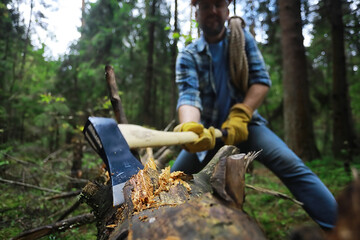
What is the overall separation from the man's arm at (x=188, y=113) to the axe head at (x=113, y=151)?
1.06m

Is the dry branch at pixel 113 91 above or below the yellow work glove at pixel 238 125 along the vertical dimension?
above

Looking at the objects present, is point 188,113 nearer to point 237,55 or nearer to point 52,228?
point 237,55

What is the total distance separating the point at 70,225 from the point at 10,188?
2.12 metres

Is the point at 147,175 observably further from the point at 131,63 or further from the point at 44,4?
the point at 131,63

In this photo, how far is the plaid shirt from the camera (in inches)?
105

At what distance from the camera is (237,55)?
8.13 feet

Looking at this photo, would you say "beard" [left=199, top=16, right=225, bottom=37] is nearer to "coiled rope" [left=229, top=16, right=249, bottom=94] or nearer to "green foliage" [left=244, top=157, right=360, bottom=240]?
"coiled rope" [left=229, top=16, right=249, bottom=94]

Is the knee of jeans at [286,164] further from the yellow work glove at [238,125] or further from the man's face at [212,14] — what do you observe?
the man's face at [212,14]

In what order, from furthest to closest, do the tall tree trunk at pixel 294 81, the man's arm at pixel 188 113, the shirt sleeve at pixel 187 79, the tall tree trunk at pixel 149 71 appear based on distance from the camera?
the tall tree trunk at pixel 149 71, the tall tree trunk at pixel 294 81, the shirt sleeve at pixel 187 79, the man's arm at pixel 188 113

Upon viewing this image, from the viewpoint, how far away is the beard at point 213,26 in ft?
8.68

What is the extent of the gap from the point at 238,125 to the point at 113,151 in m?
1.30

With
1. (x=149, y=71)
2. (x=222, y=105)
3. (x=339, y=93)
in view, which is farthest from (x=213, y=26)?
(x=149, y=71)

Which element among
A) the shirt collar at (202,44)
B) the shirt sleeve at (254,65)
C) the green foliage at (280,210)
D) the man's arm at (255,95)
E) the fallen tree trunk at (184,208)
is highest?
the shirt collar at (202,44)

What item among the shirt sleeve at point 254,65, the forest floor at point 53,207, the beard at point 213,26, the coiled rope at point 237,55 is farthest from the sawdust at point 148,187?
the beard at point 213,26
